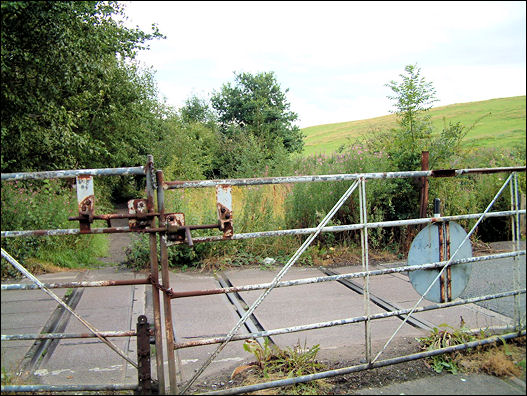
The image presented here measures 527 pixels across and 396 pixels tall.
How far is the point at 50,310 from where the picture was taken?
16.3 feet

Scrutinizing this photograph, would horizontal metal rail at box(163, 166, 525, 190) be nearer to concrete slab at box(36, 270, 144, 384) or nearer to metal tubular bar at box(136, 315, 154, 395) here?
metal tubular bar at box(136, 315, 154, 395)

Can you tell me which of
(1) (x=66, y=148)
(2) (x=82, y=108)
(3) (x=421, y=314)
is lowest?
(3) (x=421, y=314)

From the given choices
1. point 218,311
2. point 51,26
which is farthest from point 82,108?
point 218,311

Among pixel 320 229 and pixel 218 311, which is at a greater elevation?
pixel 320 229

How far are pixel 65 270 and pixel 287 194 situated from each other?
3952 millimetres

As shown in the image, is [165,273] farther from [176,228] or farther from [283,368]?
[283,368]

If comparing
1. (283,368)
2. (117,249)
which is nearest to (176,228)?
(283,368)

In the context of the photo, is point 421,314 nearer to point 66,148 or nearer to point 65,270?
point 65,270

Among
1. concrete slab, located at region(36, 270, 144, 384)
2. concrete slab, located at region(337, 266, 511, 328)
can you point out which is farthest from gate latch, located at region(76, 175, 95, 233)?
concrete slab, located at region(337, 266, 511, 328)

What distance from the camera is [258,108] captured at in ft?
76.7

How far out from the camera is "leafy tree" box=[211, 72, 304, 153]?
76.7ft

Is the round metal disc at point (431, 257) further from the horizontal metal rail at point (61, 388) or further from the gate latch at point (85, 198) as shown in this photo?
the gate latch at point (85, 198)

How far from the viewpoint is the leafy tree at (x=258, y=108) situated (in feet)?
76.7

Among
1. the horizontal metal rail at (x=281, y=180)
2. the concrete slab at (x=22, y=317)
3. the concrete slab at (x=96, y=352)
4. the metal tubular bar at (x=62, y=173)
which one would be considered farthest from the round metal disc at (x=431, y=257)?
the concrete slab at (x=22, y=317)
